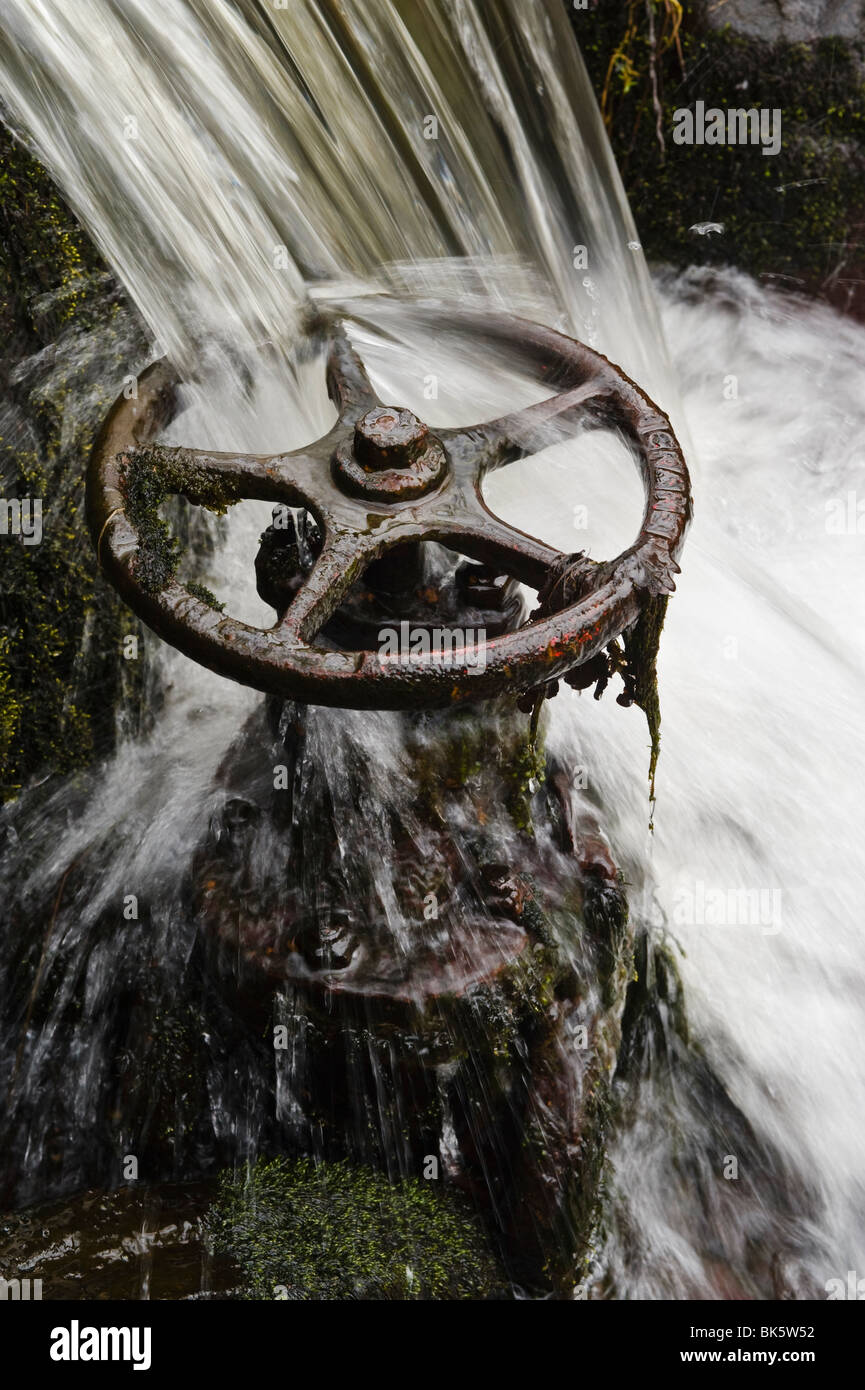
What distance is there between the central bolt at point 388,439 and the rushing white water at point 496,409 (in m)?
0.58

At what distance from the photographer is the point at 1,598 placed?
3562mm

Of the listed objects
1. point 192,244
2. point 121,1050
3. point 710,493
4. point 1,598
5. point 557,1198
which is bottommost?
point 557,1198

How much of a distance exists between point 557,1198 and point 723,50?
15.1 ft

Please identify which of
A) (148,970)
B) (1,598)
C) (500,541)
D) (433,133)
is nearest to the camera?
(500,541)

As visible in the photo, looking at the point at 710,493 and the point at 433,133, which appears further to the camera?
the point at 710,493

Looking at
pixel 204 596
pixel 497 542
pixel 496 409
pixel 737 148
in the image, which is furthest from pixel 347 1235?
pixel 737 148

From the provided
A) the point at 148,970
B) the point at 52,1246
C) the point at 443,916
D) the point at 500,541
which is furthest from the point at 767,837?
the point at 52,1246

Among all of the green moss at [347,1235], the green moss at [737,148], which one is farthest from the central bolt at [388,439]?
the green moss at [737,148]

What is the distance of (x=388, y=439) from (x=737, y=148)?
146 inches

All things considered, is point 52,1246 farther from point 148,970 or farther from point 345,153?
point 345,153

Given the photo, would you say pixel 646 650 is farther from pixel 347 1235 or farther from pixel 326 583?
pixel 347 1235

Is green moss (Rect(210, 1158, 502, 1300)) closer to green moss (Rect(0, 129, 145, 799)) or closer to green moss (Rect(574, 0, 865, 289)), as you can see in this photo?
green moss (Rect(0, 129, 145, 799))

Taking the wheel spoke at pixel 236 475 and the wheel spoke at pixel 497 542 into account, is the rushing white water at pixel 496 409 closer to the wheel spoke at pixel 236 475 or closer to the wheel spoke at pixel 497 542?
the wheel spoke at pixel 236 475

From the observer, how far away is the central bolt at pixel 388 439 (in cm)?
250
